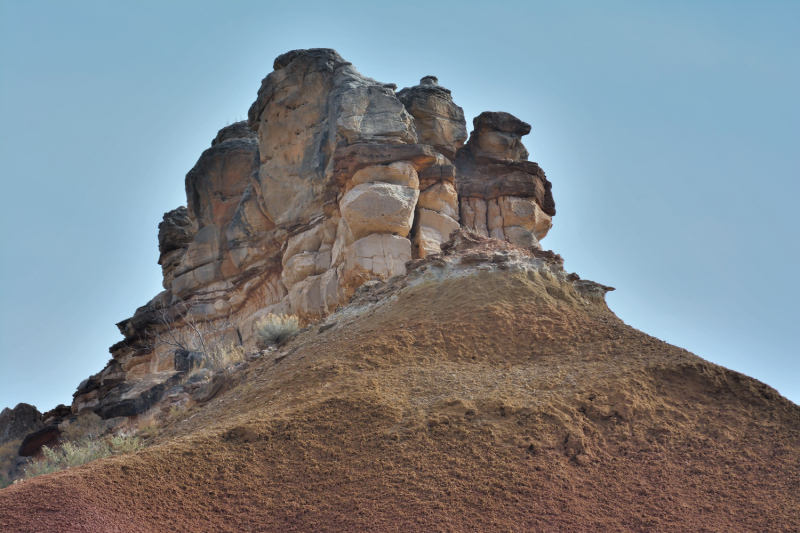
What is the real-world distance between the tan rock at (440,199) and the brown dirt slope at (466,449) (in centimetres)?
1078

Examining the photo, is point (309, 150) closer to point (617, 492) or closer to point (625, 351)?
point (625, 351)

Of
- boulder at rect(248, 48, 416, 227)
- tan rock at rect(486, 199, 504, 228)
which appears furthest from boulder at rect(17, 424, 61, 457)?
tan rock at rect(486, 199, 504, 228)

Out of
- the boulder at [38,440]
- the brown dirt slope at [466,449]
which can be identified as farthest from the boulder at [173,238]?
the brown dirt slope at [466,449]

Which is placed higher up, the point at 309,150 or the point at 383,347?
the point at 309,150

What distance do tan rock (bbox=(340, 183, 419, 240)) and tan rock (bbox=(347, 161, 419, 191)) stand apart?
39 centimetres

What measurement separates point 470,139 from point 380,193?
747 centimetres

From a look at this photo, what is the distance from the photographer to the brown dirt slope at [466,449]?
6547 millimetres

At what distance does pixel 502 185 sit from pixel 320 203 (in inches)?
264

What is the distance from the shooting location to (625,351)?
10109 millimetres

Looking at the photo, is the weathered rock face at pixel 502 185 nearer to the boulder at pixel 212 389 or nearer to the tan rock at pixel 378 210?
the tan rock at pixel 378 210

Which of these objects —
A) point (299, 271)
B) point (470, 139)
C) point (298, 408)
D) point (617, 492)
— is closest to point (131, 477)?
point (298, 408)

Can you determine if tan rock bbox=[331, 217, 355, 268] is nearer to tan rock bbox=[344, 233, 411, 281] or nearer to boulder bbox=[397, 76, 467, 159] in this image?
tan rock bbox=[344, 233, 411, 281]

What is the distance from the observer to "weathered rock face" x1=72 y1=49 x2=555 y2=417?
65.4 feet

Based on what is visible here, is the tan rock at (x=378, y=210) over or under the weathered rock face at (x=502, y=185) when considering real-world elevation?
under
